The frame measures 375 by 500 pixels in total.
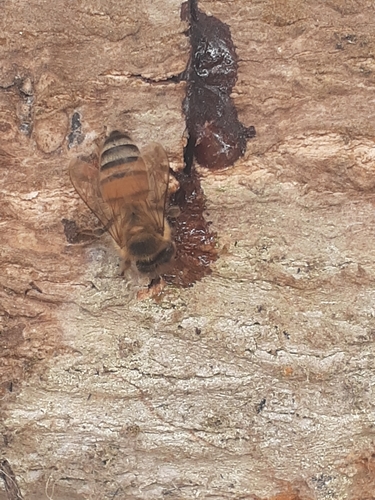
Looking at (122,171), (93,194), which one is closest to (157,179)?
(122,171)

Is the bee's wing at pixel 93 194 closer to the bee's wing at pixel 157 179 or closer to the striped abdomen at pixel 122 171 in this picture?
the striped abdomen at pixel 122 171

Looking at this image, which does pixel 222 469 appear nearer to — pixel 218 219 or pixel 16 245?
pixel 218 219

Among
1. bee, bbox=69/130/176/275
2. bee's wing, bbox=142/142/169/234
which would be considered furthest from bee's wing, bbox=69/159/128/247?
bee's wing, bbox=142/142/169/234

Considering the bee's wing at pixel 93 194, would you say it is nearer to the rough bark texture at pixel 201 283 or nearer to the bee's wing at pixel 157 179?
the rough bark texture at pixel 201 283

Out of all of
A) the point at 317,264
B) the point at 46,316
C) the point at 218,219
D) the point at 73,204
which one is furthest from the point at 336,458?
the point at 73,204

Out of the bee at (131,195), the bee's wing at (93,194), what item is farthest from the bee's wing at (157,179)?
the bee's wing at (93,194)

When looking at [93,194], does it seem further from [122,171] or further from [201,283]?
[201,283]
